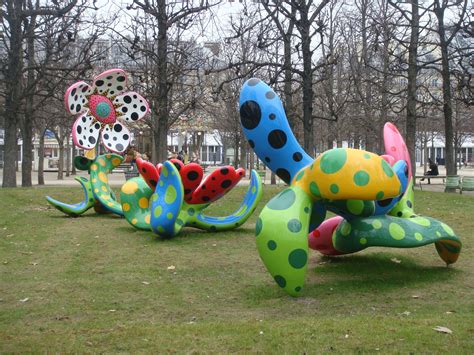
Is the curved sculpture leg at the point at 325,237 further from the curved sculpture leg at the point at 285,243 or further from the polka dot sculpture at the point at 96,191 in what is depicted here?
the polka dot sculpture at the point at 96,191

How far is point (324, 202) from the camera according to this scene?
6984 millimetres

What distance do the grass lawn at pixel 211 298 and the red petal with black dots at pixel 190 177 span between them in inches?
34.9

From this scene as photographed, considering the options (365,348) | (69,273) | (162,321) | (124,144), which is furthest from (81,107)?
(365,348)

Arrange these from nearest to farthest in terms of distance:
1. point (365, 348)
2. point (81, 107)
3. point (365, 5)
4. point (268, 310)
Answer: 1. point (365, 348)
2. point (268, 310)
3. point (81, 107)
4. point (365, 5)

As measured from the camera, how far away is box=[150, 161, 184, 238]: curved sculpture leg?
1032 cm

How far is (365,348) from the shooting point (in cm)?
454

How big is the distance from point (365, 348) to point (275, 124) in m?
3.26

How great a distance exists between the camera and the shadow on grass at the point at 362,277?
22.0ft

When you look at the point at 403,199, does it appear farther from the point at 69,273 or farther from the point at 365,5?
the point at 365,5

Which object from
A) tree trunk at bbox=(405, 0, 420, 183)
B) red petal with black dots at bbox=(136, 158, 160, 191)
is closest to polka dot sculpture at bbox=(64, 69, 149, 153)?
red petal with black dots at bbox=(136, 158, 160, 191)

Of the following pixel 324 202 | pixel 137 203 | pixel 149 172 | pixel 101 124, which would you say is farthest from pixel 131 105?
pixel 324 202

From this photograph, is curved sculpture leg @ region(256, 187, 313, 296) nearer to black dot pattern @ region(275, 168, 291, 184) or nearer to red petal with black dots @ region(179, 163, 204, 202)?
black dot pattern @ region(275, 168, 291, 184)

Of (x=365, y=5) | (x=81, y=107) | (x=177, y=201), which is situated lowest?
(x=177, y=201)

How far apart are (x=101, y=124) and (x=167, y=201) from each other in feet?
17.0
